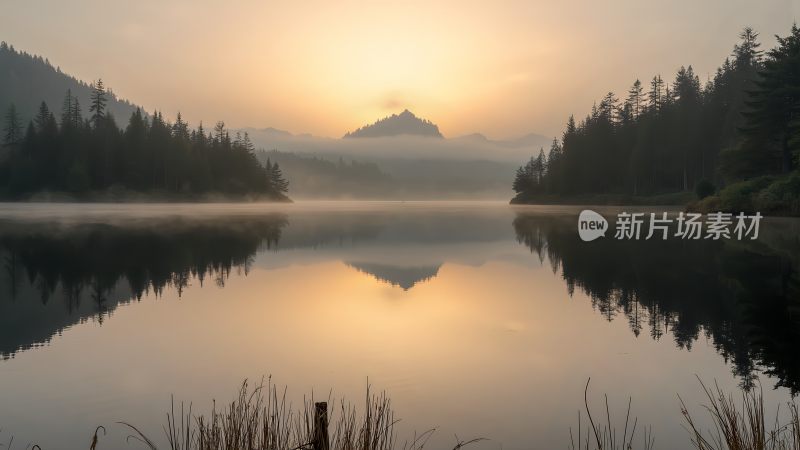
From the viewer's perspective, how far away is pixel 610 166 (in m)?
111

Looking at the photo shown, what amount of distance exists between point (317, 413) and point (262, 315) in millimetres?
9995

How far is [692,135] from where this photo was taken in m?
90.7

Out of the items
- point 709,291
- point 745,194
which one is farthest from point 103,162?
point 709,291

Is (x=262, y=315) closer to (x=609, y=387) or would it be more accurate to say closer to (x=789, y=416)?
(x=609, y=387)

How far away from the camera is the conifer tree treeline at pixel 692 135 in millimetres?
56344

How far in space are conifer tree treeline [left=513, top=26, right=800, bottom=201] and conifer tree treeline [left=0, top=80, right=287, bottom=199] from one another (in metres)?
82.9

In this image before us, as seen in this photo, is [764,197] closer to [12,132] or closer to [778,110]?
[778,110]

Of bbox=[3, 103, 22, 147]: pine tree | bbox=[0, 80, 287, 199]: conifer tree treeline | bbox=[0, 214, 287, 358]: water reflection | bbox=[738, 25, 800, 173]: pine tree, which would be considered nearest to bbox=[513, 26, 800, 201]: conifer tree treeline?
bbox=[738, 25, 800, 173]: pine tree

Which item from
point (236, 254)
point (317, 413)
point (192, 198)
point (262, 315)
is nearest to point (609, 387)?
point (317, 413)

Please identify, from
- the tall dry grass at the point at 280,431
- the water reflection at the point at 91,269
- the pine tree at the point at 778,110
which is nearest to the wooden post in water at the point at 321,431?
the tall dry grass at the point at 280,431

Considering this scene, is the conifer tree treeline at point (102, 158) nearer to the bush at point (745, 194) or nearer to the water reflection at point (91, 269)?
the water reflection at point (91, 269)

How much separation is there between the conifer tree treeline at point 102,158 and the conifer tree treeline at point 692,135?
82942mm

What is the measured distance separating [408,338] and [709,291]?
1087cm

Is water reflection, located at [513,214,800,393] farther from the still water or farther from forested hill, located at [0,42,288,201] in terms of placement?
forested hill, located at [0,42,288,201]
